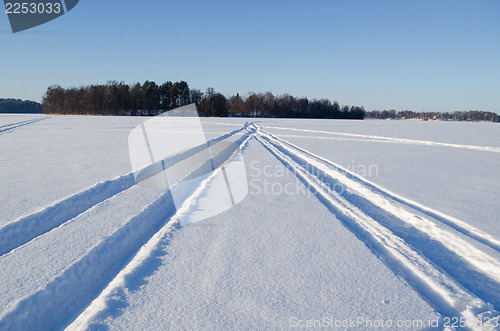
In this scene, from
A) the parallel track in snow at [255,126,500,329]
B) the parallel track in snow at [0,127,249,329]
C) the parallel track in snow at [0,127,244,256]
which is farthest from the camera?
the parallel track in snow at [0,127,244,256]

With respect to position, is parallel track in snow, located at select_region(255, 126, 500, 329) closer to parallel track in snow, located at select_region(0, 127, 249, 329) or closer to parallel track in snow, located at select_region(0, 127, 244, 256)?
parallel track in snow, located at select_region(0, 127, 249, 329)

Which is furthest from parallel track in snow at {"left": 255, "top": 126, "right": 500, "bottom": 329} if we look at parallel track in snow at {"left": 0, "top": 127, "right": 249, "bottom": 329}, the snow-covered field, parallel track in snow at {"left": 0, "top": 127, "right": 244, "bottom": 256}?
parallel track in snow at {"left": 0, "top": 127, "right": 244, "bottom": 256}

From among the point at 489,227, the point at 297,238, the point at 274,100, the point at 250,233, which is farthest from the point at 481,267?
the point at 274,100

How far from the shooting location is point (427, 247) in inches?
90.0

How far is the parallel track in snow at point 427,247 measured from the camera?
5.45 feet

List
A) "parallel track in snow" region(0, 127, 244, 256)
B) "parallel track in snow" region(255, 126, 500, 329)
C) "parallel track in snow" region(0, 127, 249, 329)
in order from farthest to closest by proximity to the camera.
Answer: "parallel track in snow" region(0, 127, 244, 256) → "parallel track in snow" region(255, 126, 500, 329) → "parallel track in snow" region(0, 127, 249, 329)

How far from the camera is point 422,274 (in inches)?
74.3

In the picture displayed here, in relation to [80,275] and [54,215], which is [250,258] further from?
[54,215]

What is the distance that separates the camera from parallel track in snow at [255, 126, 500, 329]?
65.4 inches

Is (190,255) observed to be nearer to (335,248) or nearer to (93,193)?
(335,248)

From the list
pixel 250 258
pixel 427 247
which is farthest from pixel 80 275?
pixel 427 247

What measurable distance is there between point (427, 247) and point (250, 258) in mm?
1371

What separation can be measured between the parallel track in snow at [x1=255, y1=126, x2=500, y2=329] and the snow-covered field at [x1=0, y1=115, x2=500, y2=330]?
0.01 meters

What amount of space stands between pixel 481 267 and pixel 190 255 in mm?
2002
